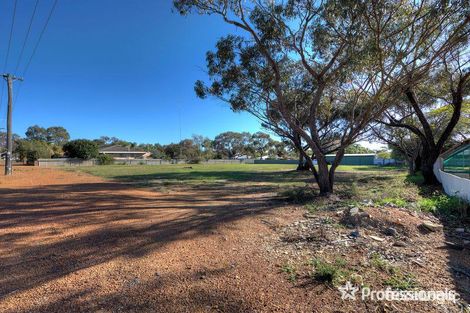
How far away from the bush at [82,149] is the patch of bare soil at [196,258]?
54.6 metres

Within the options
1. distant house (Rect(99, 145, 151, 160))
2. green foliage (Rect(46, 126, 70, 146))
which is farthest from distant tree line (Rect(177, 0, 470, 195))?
green foliage (Rect(46, 126, 70, 146))

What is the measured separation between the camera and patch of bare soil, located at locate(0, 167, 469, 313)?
317cm

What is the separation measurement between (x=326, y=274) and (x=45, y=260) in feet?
13.3

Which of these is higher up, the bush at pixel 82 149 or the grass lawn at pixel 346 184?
the bush at pixel 82 149


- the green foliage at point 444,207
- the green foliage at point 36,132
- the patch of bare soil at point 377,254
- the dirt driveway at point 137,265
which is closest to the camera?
the dirt driveway at point 137,265

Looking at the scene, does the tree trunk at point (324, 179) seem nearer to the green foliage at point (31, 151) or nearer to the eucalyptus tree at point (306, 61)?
the eucalyptus tree at point (306, 61)

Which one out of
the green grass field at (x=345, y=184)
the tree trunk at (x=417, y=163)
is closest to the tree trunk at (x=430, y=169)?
the green grass field at (x=345, y=184)

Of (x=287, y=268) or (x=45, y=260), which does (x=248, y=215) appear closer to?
(x=287, y=268)

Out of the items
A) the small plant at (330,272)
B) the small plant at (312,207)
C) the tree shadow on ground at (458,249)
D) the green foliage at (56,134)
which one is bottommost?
the tree shadow on ground at (458,249)

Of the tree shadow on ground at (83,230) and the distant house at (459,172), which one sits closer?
the tree shadow on ground at (83,230)

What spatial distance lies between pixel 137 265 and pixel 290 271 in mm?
2196

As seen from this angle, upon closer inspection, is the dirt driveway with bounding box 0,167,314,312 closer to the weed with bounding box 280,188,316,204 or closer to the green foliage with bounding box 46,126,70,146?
the weed with bounding box 280,188,316,204

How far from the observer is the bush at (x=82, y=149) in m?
56.9

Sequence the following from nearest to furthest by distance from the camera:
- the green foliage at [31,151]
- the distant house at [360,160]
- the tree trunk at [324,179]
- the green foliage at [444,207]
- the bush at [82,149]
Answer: the green foliage at [444,207]
the tree trunk at [324,179]
the green foliage at [31,151]
the bush at [82,149]
the distant house at [360,160]
